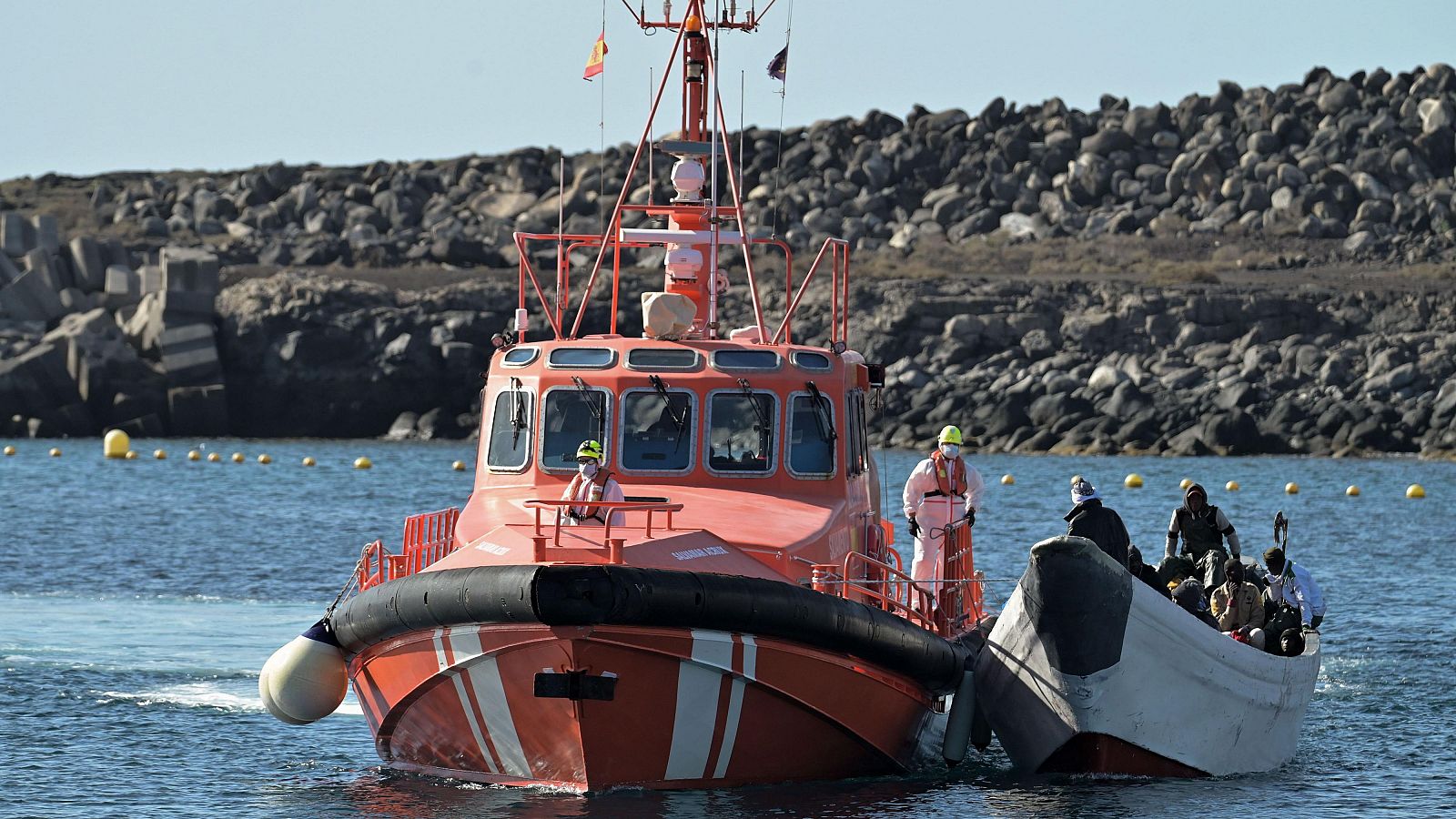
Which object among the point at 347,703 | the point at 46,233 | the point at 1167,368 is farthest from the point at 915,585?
the point at 46,233

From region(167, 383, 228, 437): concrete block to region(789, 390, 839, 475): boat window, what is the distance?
56.7 meters

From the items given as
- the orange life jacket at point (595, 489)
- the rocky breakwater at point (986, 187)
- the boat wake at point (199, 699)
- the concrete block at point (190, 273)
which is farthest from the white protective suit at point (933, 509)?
the rocky breakwater at point (986, 187)

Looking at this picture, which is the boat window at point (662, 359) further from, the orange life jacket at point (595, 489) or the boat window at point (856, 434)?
the orange life jacket at point (595, 489)

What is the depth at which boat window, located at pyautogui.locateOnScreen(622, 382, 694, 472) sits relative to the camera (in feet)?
41.5

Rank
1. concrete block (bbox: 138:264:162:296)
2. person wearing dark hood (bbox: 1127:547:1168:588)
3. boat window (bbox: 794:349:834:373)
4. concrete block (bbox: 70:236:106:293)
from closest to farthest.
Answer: boat window (bbox: 794:349:834:373) → person wearing dark hood (bbox: 1127:547:1168:588) → concrete block (bbox: 138:264:162:296) → concrete block (bbox: 70:236:106:293)

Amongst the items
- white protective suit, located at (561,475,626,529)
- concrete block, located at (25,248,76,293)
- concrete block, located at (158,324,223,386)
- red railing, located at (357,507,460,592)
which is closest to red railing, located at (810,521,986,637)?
white protective suit, located at (561,475,626,529)

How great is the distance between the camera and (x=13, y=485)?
4388cm

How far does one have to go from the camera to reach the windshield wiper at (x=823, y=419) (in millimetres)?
12797

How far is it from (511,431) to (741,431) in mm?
1418

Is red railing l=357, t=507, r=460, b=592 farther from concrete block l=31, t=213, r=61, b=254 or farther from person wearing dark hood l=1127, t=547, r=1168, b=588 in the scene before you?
concrete block l=31, t=213, r=61, b=254

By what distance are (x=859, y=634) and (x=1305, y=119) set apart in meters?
87.5

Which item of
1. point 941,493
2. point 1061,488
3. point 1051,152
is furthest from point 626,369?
point 1051,152

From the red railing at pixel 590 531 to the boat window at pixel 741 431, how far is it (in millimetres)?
1425

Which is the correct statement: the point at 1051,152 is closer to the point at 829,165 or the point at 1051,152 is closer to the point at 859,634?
the point at 829,165
